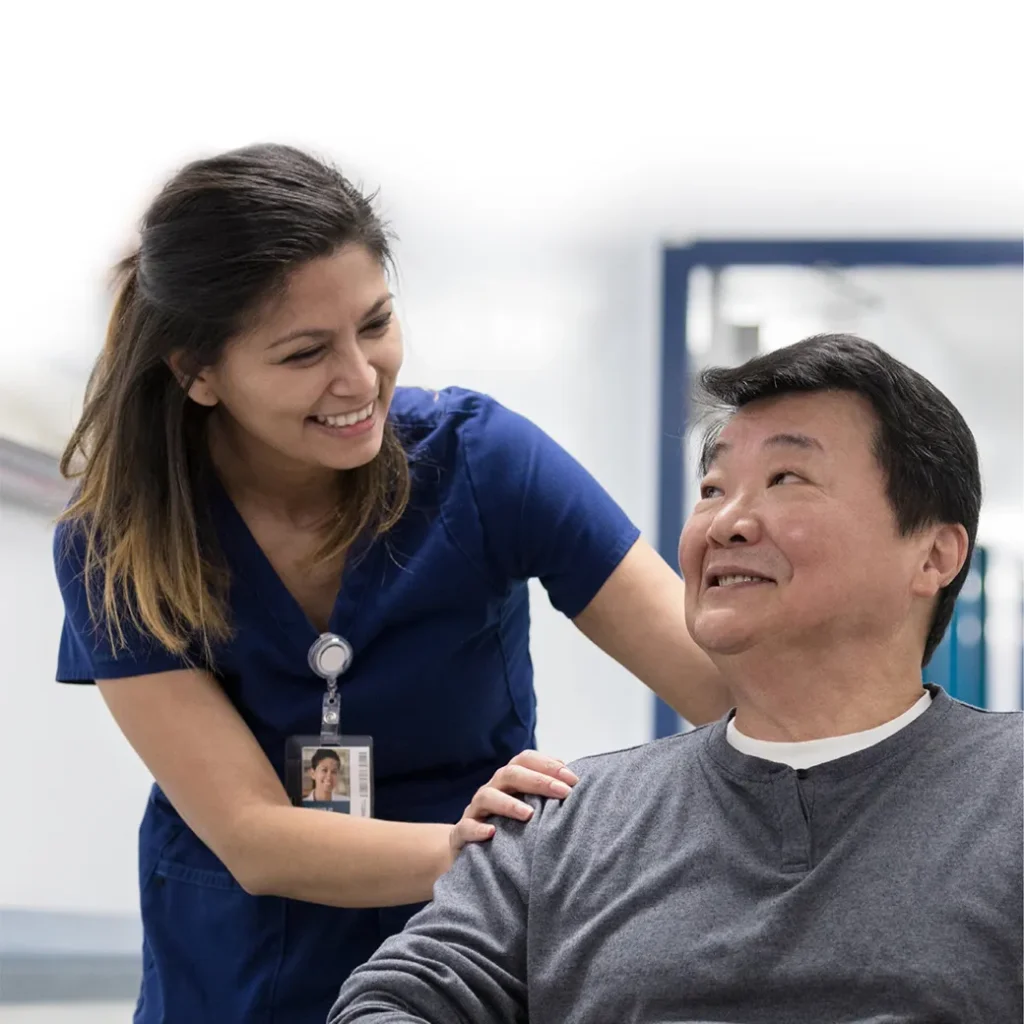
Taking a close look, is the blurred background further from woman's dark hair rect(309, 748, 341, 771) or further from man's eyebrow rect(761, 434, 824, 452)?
man's eyebrow rect(761, 434, 824, 452)

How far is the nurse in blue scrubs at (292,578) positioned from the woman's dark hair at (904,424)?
0.36 m

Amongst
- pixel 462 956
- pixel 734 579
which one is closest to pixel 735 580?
pixel 734 579

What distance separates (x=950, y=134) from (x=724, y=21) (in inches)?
25.8

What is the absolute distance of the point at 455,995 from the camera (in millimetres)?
1297

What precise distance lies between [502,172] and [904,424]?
244 cm

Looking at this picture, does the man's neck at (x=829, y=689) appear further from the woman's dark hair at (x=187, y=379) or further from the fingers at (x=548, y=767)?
the woman's dark hair at (x=187, y=379)

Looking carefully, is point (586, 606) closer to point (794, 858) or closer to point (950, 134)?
point (794, 858)

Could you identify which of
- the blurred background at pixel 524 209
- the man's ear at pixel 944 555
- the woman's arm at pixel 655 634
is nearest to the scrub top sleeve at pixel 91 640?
the woman's arm at pixel 655 634

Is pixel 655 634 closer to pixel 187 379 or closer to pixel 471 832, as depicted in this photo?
pixel 471 832

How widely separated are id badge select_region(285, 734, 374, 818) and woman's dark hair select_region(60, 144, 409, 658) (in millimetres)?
174

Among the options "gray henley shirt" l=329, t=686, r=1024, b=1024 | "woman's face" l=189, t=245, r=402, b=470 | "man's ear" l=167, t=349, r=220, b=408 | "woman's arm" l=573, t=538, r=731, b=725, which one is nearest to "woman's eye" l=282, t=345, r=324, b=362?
"woman's face" l=189, t=245, r=402, b=470

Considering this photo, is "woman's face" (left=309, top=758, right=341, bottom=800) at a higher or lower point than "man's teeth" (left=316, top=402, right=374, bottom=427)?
lower

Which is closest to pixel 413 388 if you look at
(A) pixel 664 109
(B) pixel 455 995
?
(B) pixel 455 995

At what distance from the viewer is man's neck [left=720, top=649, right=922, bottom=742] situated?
4.43 ft
